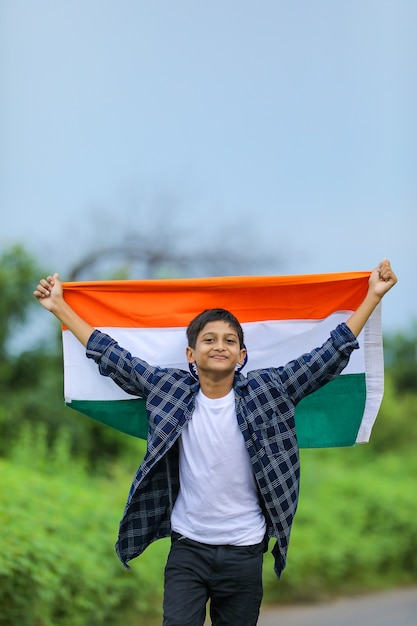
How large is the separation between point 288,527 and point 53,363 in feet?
22.7

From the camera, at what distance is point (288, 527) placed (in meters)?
3.64

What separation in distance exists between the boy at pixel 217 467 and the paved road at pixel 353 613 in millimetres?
3641

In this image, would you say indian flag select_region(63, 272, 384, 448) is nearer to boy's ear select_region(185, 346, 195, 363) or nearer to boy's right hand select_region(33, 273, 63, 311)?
boy's right hand select_region(33, 273, 63, 311)

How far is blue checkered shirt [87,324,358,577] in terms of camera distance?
3568 mm

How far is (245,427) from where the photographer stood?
3545 mm

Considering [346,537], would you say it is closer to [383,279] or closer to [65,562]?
[65,562]

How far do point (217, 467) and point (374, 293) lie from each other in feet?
3.41

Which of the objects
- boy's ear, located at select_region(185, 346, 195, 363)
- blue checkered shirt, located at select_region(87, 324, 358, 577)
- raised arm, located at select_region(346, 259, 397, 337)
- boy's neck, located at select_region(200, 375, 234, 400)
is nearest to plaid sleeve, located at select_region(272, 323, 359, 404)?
blue checkered shirt, located at select_region(87, 324, 358, 577)

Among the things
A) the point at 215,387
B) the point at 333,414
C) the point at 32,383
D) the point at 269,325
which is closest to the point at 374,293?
the point at 269,325

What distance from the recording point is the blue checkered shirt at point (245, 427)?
357 centimetres

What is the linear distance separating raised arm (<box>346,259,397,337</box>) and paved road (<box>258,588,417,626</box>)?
3965 mm

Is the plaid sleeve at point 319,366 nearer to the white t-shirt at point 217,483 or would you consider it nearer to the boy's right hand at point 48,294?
the white t-shirt at point 217,483

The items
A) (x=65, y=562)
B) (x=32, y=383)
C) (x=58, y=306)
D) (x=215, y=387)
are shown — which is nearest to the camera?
(x=215, y=387)

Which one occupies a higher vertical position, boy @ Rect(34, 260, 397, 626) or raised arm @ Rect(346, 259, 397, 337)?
raised arm @ Rect(346, 259, 397, 337)
